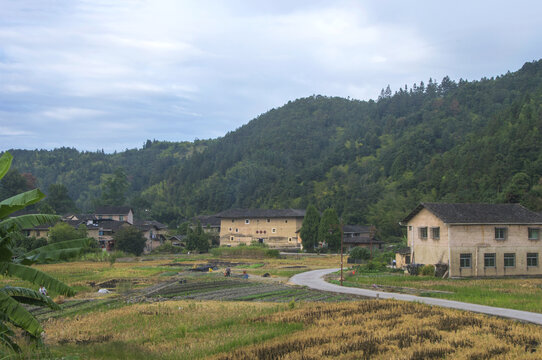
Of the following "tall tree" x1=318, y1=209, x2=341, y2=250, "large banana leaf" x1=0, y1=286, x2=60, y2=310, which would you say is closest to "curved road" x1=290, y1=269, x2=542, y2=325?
"large banana leaf" x1=0, y1=286, x2=60, y2=310

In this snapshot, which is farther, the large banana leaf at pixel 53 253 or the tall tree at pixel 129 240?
the tall tree at pixel 129 240

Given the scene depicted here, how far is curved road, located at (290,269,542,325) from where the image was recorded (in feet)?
70.2

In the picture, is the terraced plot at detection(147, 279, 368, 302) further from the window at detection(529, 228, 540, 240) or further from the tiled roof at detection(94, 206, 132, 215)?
the tiled roof at detection(94, 206, 132, 215)

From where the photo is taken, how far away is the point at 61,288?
1353 centimetres

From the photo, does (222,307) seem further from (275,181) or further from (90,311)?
(275,181)

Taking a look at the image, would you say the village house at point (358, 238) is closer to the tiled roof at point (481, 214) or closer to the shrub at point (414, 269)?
the shrub at point (414, 269)

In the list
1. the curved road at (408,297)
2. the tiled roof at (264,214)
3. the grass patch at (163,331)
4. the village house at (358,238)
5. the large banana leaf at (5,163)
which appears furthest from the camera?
the tiled roof at (264,214)

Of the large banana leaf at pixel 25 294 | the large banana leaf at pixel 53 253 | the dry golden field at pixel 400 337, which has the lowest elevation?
the dry golden field at pixel 400 337

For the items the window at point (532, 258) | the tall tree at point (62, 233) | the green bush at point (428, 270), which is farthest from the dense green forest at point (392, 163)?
the tall tree at point (62, 233)

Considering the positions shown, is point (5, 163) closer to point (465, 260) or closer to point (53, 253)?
point (53, 253)

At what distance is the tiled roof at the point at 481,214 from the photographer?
4162 cm

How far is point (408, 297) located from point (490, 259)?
644 inches

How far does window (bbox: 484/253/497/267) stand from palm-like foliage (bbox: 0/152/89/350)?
117 feet

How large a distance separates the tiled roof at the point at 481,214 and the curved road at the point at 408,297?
11439 mm
